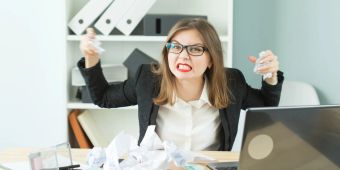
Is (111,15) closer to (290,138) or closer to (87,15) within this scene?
(87,15)

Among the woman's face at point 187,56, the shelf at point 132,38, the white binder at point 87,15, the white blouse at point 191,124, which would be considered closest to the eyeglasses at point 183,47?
the woman's face at point 187,56

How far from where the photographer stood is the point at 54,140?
2576 millimetres

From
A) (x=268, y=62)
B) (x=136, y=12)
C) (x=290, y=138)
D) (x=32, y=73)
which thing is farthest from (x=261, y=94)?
(x=32, y=73)

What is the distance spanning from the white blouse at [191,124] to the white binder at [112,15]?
0.88 m

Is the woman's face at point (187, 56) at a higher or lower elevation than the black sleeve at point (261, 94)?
higher

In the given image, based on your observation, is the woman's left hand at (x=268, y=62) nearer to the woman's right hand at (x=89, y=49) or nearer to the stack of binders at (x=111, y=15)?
the woman's right hand at (x=89, y=49)

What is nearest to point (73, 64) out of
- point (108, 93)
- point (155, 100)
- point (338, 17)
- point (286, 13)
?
point (108, 93)

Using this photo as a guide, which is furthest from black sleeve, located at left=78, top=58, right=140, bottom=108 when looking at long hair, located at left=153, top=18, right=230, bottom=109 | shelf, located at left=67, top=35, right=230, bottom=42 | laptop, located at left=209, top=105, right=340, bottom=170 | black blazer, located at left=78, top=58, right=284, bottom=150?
laptop, located at left=209, top=105, right=340, bottom=170

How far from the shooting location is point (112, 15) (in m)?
2.47

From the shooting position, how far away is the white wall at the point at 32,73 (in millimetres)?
2496

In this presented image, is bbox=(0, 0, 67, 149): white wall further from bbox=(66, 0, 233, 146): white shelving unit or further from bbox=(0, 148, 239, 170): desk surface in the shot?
bbox=(0, 148, 239, 170): desk surface

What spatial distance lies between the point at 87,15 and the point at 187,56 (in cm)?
108

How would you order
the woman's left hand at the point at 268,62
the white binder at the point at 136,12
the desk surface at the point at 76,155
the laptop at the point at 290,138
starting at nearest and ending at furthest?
the laptop at the point at 290,138, the desk surface at the point at 76,155, the woman's left hand at the point at 268,62, the white binder at the point at 136,12

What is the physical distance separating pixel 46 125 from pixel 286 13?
1.50 metres
